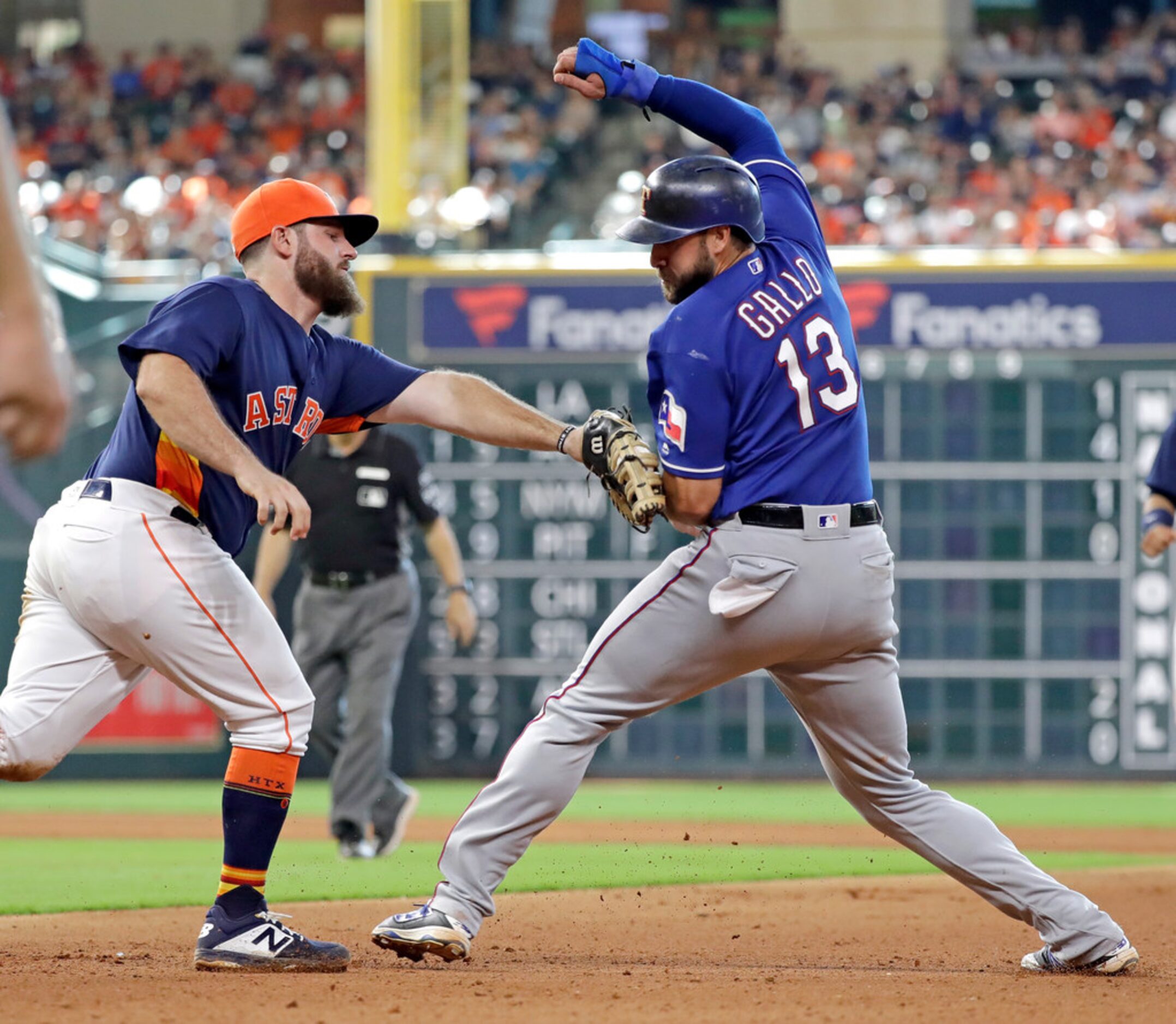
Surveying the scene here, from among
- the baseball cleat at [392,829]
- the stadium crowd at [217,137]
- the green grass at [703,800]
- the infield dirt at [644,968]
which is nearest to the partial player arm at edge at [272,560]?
the baseball cleat at [392,829]

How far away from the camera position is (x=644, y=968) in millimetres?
4660

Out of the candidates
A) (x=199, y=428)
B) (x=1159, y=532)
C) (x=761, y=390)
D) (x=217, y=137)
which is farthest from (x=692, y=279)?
(x=217, y=137)

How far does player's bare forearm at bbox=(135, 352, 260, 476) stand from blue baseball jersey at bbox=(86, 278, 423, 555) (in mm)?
46

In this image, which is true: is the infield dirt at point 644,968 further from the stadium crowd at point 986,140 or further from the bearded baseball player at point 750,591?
the stadium crowd at point 986,140

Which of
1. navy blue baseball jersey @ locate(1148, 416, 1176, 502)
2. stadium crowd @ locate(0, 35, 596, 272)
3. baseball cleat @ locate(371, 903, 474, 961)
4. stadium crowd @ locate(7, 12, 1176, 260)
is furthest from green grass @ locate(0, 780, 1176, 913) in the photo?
stadium crowd @ locate(0, 35, 596, 272)

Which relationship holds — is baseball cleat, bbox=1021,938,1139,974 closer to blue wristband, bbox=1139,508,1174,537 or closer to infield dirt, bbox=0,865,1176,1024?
infield dirt, bbox=0,865,1176,1024

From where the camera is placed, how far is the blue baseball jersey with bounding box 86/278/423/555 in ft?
14.5

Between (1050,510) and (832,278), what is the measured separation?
697cm

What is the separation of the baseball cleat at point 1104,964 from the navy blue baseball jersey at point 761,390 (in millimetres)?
1272

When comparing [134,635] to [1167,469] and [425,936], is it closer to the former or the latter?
[425,936]

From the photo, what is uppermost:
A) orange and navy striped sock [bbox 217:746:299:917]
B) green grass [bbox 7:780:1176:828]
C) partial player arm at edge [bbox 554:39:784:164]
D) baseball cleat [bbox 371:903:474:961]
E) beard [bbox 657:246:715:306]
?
partial player arm at edge [bbox 554:39:784:164]

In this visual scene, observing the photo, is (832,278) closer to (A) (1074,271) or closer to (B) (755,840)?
(B) (755,840)

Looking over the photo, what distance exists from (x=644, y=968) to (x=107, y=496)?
1858 mm

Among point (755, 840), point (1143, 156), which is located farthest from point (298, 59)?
point (755, 840)
